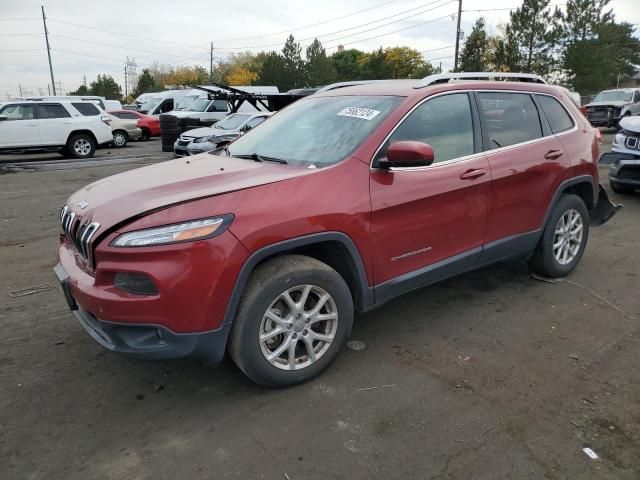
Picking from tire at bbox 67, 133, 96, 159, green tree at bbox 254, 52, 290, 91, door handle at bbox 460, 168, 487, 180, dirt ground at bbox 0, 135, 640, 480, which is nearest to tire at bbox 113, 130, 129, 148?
tire at bbox 67, 133, 96, 159

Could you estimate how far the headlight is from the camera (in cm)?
254

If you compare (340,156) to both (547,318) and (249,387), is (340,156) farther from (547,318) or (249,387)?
(547,318)

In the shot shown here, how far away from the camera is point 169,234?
100 inches

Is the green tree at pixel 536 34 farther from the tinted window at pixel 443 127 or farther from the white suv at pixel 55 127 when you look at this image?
the tinted window at pixel 443 127

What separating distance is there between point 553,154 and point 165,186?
312 centimetres

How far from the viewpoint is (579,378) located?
121 inches

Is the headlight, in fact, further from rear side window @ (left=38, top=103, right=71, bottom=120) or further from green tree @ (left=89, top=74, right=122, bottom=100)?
green tree @ (left=89, top=74, right=122, bottom=100)

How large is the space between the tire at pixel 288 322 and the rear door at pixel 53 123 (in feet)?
49.1

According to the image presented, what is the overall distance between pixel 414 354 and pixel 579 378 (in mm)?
982

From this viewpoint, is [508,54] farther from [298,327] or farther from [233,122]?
[298,327]

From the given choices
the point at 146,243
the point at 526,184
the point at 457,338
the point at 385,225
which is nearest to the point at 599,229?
the point at 526,184

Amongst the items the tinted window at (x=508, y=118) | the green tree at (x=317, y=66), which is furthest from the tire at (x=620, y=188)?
the green tree at (x=317, y=66)

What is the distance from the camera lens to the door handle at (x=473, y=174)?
3.59 meters

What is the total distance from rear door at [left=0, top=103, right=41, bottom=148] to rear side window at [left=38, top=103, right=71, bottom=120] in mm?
183
